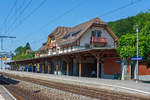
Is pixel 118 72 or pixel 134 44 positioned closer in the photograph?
pixel 134 44

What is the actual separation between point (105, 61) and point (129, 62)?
5.21 m

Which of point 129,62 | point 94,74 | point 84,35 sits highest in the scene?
point 84,35

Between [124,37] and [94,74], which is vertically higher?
[124,37]

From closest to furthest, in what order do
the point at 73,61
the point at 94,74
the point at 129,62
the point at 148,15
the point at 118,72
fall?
the point at 129,62
the point at 118,72
the point at 94,74
the point at 73,61
the point at 148,15

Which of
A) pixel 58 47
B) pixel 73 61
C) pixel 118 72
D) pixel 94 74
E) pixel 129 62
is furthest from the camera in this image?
pixel 58 47

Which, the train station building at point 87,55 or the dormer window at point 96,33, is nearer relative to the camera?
the train station building at point 87,55

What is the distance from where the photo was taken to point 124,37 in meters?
27.1

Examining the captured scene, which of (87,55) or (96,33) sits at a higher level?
(96,33)

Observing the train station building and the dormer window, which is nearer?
the train station building

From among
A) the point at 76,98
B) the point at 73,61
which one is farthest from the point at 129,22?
the point at 76,98

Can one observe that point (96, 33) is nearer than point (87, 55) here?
Result: No

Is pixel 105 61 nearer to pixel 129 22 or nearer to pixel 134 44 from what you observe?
pixel 134 44

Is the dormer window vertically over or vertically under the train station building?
over

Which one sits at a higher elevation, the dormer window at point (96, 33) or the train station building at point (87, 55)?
the dormer window at point (96, 33)
